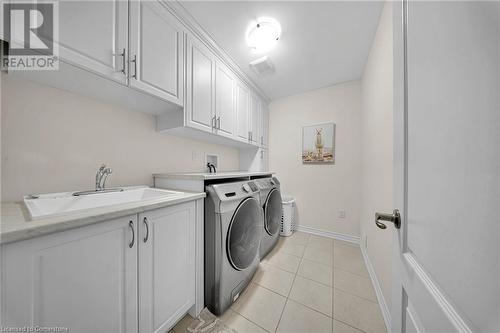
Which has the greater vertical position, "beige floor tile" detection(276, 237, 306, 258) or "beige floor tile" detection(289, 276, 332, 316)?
"beige floor tile" detection(276, 237, 306, 258)

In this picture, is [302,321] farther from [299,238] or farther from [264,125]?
[264,125]

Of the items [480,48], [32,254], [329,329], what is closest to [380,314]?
[329,329]

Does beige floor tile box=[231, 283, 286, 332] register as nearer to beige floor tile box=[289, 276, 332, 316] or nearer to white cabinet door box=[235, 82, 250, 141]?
beige floor tile box=[289, 276, 332, 316]

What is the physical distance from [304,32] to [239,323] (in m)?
2.53

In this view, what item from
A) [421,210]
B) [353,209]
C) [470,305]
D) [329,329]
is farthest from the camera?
[353,209]

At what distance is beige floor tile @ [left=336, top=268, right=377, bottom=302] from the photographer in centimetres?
143

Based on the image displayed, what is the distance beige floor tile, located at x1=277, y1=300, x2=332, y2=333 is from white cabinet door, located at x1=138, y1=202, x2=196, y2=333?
70 centimetres

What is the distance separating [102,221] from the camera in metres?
0.74

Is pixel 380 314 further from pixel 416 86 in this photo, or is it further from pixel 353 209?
pixel 416 86

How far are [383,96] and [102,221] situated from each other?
204cm

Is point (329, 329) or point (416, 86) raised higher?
point (416, 86)

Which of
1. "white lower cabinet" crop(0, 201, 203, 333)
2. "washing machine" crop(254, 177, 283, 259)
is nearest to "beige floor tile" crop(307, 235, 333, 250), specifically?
"washing machine" crop(254, 177, 283, 259)

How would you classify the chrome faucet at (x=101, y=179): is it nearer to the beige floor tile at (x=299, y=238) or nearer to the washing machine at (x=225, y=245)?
the washing machine at (x=225, y=245)

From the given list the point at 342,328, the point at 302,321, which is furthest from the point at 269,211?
the point at 342,328
